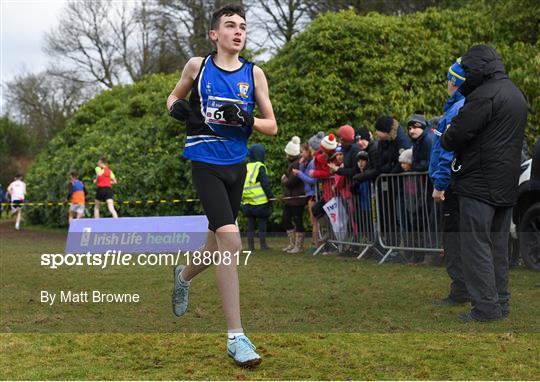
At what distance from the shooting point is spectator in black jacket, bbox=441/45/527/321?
625 cm

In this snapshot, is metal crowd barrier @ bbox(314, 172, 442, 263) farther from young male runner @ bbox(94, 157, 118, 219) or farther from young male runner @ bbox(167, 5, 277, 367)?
young male runner @ bbox(94, 157, 118, 219)

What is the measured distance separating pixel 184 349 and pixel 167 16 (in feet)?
125

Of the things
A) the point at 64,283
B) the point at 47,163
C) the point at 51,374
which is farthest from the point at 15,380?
the point at 47,163

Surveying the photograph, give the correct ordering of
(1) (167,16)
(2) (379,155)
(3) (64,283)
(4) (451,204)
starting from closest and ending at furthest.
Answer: (4) (451,204)
(3) (64,283)
(2) (379,155)
(1) (167,16)

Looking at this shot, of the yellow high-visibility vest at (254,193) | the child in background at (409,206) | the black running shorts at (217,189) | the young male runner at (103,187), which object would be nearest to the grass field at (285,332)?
the black running shorts at (217,189)

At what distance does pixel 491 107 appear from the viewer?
20.5ft

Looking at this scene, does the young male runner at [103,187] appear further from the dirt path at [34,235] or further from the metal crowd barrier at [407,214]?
the metal crowd barrier at [407,214]

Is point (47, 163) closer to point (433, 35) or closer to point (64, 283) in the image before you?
point (433, 35)

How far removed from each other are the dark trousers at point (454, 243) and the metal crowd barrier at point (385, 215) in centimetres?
286

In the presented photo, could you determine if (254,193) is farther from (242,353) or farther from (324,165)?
(242,353)

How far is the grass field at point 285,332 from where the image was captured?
4676 mm

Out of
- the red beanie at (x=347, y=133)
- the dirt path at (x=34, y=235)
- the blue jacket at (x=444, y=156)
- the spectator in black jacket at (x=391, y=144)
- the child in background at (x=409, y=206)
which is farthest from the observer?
the dirt path at (x=34, y=235)

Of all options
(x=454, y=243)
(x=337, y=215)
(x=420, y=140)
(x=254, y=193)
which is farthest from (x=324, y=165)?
(x=454, y=243)

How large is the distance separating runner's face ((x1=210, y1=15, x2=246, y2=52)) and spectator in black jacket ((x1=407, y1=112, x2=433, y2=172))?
5083 millimetres
